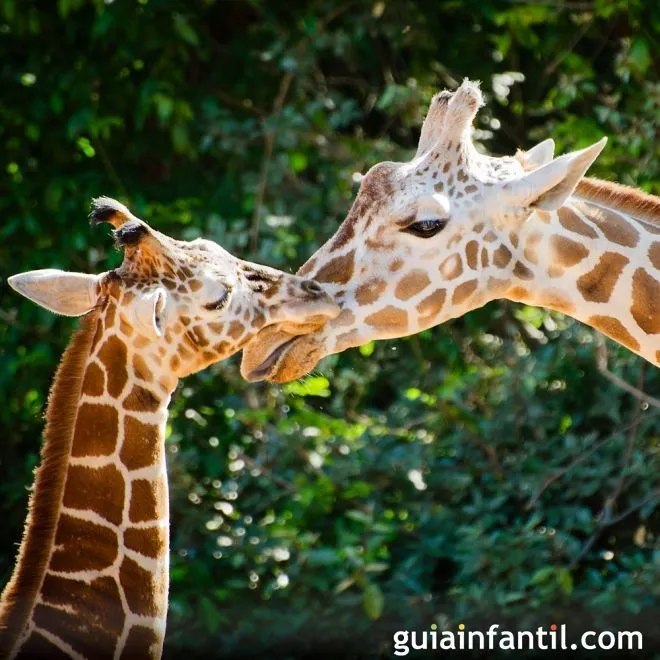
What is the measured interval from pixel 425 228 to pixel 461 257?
0.14m

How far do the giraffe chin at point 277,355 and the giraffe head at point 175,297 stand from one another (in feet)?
0.15

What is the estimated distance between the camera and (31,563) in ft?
15.8

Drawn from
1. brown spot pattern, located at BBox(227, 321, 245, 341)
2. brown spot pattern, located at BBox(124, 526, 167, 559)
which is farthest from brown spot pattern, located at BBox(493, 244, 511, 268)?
brown spot pattern, located at BBox(124, 526, 167, 559)

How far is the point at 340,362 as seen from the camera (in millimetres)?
9414

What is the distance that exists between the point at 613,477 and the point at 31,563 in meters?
4.65

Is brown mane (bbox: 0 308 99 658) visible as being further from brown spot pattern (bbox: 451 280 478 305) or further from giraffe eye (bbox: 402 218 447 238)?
brown spot pattern (bbox: 451 280 478 305)

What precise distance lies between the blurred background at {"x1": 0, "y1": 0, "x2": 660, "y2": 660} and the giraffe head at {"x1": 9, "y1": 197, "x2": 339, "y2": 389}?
3.16m

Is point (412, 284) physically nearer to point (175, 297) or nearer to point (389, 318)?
point (389, 318)

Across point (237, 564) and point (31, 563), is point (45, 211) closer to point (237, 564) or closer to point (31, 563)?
point (237, 564)

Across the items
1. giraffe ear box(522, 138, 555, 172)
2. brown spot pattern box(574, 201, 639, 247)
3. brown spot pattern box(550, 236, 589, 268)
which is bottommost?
brown spot pattern box(550, 236, 589, 268)

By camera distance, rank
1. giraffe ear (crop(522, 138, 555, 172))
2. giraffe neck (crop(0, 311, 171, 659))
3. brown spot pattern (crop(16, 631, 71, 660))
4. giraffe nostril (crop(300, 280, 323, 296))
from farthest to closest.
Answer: giraffe ear (crop(522, 138, 555, 172)) → giraffe nostril (crop(300, 280, 323, 296)) → giraffe neck (crop(0, 311, 171, 659)) → brown spot pattern (crop(16, 631, 71, 660))

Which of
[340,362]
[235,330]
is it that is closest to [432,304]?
[235,330]

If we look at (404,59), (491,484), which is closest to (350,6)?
(404,59)

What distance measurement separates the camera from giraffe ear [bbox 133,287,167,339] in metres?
4.93
